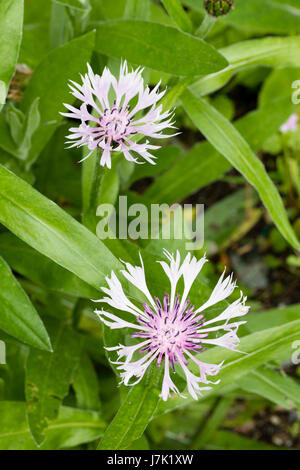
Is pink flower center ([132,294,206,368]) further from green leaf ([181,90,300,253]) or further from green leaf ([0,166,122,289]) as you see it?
green leaf ([181,90,300,253])

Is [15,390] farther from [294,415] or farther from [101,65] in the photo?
[294,415]

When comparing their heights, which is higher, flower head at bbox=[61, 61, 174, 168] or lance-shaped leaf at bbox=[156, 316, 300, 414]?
flower head at bbox=[61, 61, 174, 168]

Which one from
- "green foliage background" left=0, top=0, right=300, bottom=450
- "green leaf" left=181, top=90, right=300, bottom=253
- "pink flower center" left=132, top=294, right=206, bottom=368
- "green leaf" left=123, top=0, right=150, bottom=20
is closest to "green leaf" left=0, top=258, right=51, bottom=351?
"green foliage background" left=0, top=0, right=300, bottom=450

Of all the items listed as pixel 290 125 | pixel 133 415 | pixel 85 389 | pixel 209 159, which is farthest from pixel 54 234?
pixel 290 125

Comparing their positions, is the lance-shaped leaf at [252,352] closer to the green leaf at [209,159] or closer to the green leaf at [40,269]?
the green leaf at [40,269]

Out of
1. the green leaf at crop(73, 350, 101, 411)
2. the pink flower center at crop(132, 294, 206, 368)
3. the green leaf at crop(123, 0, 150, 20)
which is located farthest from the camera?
the green leaf at crop(73, 350, 101, 411)

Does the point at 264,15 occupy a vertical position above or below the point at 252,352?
above

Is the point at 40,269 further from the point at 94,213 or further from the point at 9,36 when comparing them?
the point at 9,36
